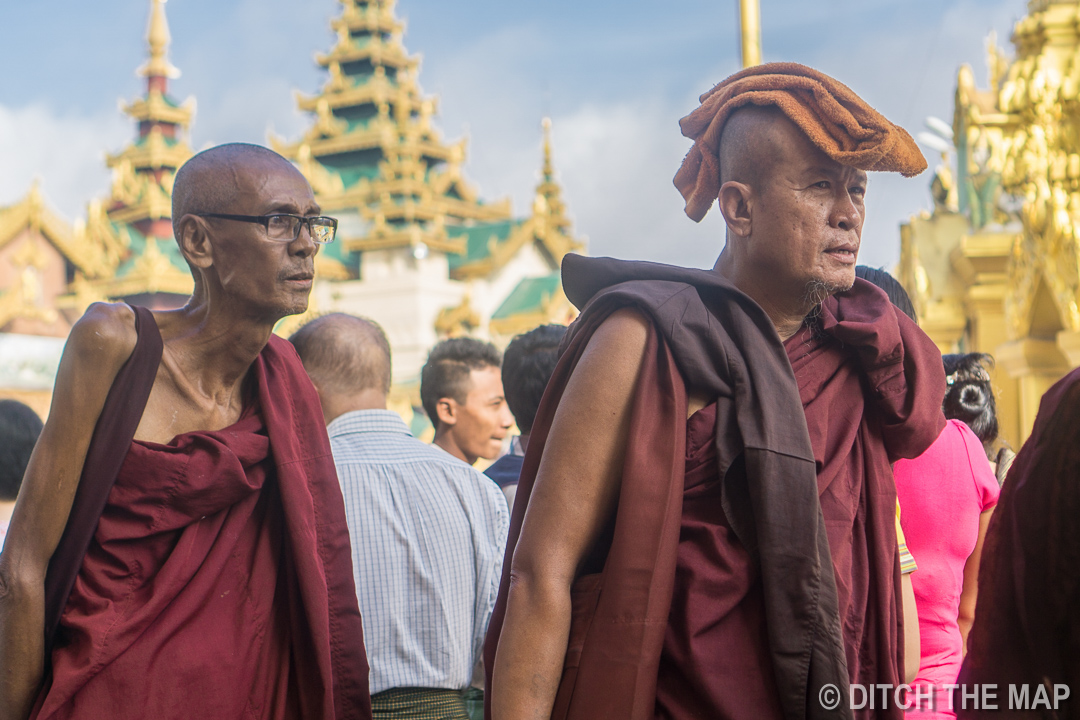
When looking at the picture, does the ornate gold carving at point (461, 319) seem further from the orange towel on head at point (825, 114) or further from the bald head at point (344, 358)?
the orange towel on head at point (825, 114)

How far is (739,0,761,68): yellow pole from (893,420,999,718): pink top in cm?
420

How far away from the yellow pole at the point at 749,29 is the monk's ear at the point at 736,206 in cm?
462

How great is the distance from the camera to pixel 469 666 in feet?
9.68

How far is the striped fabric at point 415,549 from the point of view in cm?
281

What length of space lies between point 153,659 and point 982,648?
4.82 ft

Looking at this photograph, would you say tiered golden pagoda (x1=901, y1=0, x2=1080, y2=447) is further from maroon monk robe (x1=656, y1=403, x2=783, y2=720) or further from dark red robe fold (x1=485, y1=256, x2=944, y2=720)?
maroon monk robe (x1=656, y1=403, x2=783, y2=720)

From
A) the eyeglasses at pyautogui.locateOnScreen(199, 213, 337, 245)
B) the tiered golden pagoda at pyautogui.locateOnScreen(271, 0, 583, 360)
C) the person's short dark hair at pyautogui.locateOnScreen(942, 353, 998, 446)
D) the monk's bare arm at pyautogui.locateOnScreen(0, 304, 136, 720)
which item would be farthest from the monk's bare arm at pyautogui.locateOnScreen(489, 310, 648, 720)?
the tiered golden pagoda at pyautogui.locateOnScreen(271, 0, 583, 360)

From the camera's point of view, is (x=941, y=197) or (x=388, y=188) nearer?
(x=941, y=197)

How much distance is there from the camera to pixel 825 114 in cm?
199

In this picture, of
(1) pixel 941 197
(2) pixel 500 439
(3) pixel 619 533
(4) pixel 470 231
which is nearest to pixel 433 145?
(4) pixel 470 231

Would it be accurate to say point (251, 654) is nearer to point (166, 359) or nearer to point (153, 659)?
point (153, 659)

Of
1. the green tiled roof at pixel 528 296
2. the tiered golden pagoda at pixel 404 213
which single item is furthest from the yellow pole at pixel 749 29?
the green tiled roof at pixel 528 296

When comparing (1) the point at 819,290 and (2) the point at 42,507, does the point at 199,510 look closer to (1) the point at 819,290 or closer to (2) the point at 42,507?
(2) the point at 42,507

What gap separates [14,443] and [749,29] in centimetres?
452
